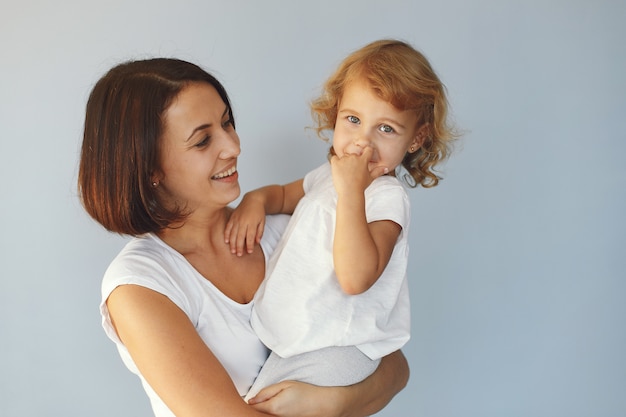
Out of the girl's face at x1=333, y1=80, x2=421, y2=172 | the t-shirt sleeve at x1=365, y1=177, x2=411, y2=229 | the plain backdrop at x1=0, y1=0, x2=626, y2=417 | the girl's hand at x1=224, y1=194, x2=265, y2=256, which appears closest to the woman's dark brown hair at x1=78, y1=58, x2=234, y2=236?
the girl's hand at x1=224, y1=194, x2=265, y2=256

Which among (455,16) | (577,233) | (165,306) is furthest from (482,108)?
(165,306)

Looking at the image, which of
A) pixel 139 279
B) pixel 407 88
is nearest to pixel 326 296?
pixel 139 279

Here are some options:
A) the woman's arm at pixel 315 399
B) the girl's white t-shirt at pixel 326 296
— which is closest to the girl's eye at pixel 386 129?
the girl's white t-shirt at pixel 326 296

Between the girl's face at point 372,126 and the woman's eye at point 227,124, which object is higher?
the girl's face at point 372,126

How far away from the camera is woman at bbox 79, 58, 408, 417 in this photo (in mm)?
1344

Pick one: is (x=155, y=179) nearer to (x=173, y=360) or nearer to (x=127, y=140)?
(x=127, y=140)

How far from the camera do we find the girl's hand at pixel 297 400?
57.0 inches

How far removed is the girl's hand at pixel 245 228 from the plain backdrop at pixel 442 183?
0.49 m

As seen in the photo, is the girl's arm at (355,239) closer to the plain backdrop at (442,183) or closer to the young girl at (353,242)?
the young girl at (353,242)

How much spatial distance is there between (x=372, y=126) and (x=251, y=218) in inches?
14.5

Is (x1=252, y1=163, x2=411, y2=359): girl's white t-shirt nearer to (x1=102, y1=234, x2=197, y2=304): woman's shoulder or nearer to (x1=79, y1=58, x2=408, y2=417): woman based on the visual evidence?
(x1=79, y1=58, x2=408, y2=417): woman

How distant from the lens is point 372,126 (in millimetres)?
1602

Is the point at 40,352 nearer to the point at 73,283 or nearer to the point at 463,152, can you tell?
the point at 73,283

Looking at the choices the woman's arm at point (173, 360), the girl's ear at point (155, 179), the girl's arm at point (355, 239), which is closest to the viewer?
the woman's arm at point (173, 360)
